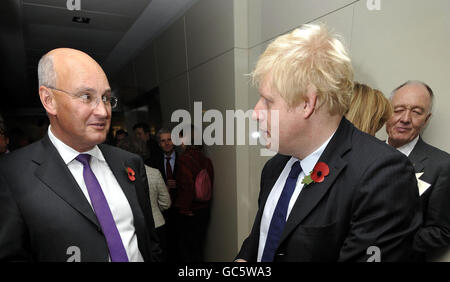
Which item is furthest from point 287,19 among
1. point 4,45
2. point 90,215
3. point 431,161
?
point 4,45

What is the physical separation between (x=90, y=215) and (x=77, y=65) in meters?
0.52

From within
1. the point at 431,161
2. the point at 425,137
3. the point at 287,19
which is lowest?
the point at 431,161

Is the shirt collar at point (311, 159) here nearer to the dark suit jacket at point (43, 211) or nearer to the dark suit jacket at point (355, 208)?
the dark suit jacket at point (355, 208)

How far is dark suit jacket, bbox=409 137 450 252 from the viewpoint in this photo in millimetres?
1001

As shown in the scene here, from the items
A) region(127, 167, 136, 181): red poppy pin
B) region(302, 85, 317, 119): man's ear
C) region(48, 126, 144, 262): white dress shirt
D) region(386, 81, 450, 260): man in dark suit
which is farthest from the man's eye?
region(386, 81, 450, 260): man in dark suit

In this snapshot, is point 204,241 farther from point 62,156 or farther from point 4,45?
point 4,45

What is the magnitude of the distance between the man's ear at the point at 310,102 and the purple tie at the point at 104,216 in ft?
2.59

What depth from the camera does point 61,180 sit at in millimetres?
818

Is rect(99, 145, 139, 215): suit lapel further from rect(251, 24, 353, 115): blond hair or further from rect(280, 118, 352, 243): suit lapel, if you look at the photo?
rect(251, 24, 353, 115): blond hair

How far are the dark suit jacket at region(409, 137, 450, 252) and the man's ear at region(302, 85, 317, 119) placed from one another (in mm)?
737

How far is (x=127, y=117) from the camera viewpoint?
571 centimetres

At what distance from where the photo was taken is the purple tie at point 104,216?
2.78 feet
